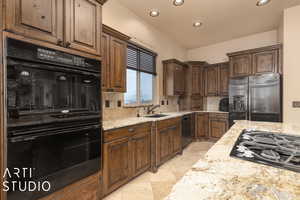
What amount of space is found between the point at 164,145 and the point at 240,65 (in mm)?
2749

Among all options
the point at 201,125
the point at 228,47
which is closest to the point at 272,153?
the point at 201,125

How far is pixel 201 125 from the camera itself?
170 inches

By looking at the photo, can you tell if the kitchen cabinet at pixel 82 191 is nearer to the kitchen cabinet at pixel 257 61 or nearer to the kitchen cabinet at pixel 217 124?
the kitchen cabinet at pixel 217 124

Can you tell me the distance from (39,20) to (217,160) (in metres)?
1.61

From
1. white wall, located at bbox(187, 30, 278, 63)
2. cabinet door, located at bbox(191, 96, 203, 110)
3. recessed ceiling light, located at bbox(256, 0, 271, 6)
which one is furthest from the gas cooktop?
white wall, located at bbox(187, 30, 278, 63)

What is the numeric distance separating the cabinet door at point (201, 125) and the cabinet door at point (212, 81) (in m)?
0.74

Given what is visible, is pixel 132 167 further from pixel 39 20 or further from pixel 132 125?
pixel 39 20

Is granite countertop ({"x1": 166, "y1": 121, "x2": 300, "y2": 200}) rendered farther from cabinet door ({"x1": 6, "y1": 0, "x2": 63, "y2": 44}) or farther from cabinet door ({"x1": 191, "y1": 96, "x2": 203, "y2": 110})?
cabinet door ({"x1": 191, "y1": 96, "x2": 203, "y2": 110})

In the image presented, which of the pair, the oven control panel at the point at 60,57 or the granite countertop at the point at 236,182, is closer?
the granite countertop at the point at 236,182

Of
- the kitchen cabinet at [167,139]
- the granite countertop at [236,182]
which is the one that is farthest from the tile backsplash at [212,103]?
the granite countertop at [236,182]

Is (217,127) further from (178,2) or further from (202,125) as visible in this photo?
(178,2)

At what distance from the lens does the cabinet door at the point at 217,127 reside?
13.1 feet

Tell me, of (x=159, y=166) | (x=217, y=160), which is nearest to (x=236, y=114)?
(x=159, y=166)

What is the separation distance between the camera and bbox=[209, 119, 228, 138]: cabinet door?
4.00 meters
